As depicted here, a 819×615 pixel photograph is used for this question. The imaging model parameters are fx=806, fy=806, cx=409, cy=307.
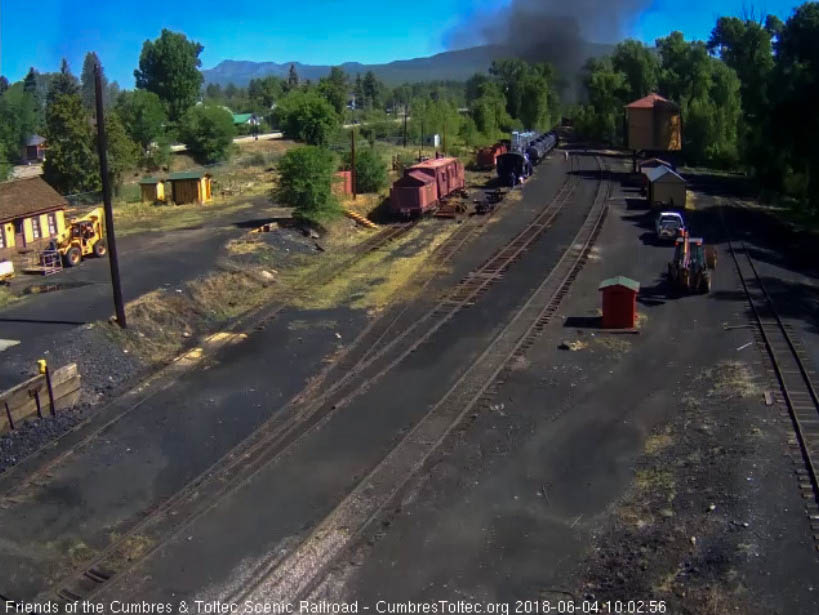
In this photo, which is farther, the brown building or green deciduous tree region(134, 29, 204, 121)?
green deciduous tree region(134, 29, 204, 121)

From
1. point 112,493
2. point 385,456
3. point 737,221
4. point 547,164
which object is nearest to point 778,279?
point 737,221

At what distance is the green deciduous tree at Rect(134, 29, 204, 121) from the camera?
105 meters

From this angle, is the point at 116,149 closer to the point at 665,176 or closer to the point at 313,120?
the point at 313,120

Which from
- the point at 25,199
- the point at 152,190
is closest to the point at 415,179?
the point at 152,190

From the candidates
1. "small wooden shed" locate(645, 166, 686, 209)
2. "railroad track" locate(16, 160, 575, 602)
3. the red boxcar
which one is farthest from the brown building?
"railroad track" locate(16, 160, 575, 602)

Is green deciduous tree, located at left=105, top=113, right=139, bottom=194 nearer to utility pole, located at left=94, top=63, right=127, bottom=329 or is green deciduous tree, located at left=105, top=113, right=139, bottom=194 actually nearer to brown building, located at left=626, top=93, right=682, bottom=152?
utility pole, located at left=94, top=63, right=127, bottom=329

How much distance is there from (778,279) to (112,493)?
912 inches

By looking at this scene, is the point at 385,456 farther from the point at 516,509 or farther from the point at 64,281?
the point at 64,281

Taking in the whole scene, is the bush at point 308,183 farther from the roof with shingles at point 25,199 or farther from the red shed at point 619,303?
the red shed at point 619,303

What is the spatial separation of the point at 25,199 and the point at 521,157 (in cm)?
3268

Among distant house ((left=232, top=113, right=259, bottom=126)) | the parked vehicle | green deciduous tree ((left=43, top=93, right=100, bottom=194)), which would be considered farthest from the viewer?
distant house ((left=232, top=113, right=259, bottom=126))

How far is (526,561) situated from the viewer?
11.2 metres

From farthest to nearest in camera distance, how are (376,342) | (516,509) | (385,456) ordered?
(376,342), (385,456), (516,509)

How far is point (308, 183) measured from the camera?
1379 inches
